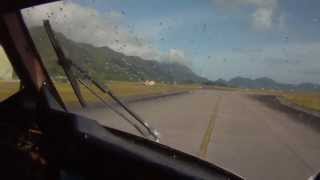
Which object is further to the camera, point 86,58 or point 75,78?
point 86,58

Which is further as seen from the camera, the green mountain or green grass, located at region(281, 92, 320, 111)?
green grass, located at region(281, 92, 320, 111)

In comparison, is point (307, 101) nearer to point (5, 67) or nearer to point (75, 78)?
point (75, 78)

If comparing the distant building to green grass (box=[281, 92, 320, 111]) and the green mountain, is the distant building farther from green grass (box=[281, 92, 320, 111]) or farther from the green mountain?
green grass (box=[281, 92, 320, 111])

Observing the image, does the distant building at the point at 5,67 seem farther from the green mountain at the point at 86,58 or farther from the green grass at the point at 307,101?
the green grass at the point at 307,101

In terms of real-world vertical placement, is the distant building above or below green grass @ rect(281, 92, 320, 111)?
above

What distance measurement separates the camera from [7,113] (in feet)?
11.7

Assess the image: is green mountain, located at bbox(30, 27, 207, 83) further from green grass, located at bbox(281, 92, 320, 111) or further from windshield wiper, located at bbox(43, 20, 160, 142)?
Answer: green grass, located at bbox(281, 92, 320, 111)

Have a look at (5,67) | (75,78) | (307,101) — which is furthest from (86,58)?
(307,101)

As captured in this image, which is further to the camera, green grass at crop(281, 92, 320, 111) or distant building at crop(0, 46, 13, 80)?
green grass at crop(281, 92, 320, 111)

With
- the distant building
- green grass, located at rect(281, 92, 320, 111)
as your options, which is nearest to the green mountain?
the distant building

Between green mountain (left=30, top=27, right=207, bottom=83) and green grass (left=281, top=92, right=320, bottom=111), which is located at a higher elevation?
green mountain (left=30, top=27, right=207, bottom=83)

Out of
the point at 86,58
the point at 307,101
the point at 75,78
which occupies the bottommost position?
the point at 307,101

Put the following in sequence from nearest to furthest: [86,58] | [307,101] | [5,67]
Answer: [5,67], [86,58], [307,101]

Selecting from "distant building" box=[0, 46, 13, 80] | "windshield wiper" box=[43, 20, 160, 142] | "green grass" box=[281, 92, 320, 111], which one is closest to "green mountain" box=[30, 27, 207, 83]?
"windshield wiper" box=[43, 20, 160, 142]
